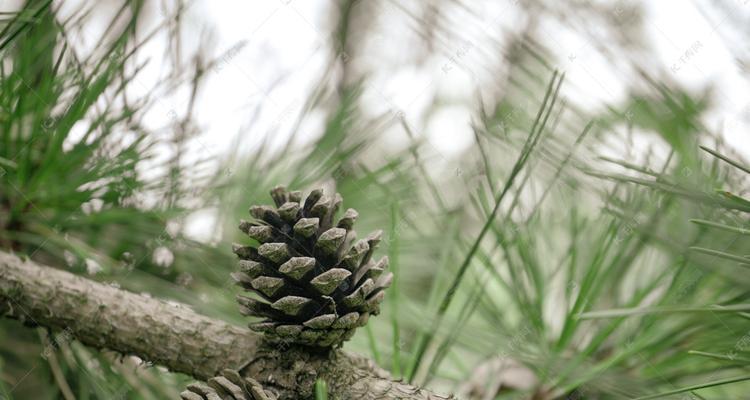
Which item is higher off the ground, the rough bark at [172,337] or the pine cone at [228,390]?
the rough bark at [172,337]

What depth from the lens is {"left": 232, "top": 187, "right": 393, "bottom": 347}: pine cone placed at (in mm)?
434

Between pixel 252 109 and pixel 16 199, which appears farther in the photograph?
pixel 252 109

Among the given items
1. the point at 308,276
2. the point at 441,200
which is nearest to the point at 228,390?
the point at 308,276

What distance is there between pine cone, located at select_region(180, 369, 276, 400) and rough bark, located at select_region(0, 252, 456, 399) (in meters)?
0.04

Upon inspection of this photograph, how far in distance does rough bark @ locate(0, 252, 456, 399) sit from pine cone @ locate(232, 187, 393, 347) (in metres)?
0.02

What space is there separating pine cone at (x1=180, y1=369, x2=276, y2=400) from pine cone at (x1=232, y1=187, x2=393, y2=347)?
39 millimetres

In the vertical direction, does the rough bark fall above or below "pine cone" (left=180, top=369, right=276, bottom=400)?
above

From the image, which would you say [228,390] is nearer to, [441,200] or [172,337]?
[172,337]

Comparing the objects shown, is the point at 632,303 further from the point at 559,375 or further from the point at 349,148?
the point at 349,148

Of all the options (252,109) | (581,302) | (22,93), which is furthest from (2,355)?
(581,302)

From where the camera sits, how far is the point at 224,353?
48 cm

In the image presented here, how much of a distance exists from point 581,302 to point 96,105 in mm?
505

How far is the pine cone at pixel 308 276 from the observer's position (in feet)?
1.42

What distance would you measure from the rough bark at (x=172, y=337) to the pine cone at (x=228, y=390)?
4 cm
